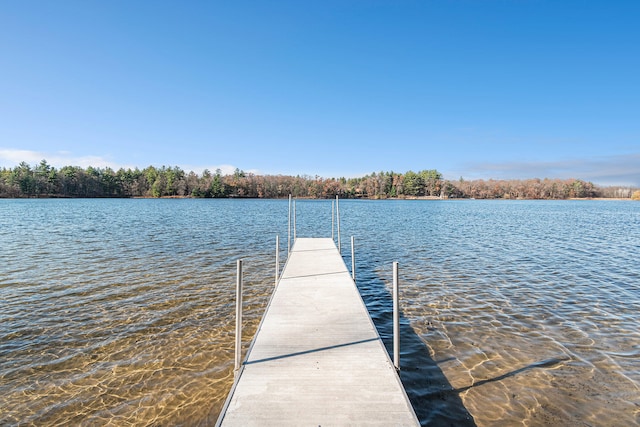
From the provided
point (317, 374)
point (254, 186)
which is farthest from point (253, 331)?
point (254, 186)

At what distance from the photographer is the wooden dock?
3473 millimetres

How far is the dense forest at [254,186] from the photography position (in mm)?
89688

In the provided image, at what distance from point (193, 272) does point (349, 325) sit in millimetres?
7971

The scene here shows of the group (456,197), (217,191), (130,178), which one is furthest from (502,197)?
(130,178)

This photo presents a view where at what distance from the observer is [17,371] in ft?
17.9

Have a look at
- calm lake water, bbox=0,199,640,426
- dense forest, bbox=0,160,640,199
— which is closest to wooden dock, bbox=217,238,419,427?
calm lake water, bbox=0,199,640,426

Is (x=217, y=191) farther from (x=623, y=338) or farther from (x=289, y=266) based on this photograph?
(x=623, y=338)

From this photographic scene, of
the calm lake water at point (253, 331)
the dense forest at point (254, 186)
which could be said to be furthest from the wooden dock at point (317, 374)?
the dense forest at point (254, 186)

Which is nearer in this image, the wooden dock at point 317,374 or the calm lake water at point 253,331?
the wooden dock at point 317,374

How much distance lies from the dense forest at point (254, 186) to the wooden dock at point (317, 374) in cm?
10260

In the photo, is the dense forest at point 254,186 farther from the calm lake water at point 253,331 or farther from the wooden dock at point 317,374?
the wooden dock at point 317,374

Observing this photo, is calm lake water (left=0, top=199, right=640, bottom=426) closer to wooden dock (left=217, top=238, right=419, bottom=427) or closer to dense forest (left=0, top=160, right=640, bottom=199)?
wooden dock (left=217, top=238, right=419, bottom=427)

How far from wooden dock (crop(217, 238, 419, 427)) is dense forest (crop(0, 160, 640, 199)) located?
103 m

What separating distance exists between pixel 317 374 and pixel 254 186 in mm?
111509
